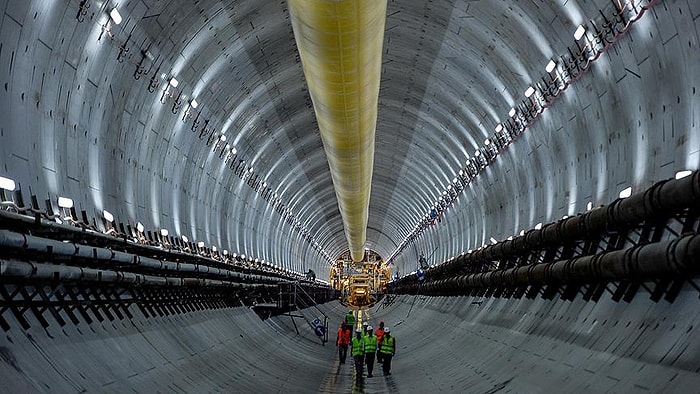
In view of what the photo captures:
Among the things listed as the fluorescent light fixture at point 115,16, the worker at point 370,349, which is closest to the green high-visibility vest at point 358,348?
the worker at point 370,349

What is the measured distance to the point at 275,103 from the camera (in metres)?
26.8

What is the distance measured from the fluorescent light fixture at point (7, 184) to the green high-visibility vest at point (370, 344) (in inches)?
522

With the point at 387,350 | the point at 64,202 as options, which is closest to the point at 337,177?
the point at 387,350

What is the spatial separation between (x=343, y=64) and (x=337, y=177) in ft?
50.0

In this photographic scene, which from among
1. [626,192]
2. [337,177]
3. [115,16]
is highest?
[337,177]

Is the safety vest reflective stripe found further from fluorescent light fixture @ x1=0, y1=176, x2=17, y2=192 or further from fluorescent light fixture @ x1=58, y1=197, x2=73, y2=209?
fluorescent light fixture @ x1=0, y1=176, x2=17, y2=192

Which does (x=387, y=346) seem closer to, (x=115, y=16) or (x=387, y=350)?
(x=387, y=350)

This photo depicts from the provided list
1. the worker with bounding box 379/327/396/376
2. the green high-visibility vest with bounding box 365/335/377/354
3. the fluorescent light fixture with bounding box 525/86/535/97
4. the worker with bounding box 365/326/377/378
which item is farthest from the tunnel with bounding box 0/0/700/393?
the green high-visibility vest with bounding box 365/335/377/354

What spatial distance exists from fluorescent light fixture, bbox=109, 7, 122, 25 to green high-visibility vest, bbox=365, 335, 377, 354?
1138 cm

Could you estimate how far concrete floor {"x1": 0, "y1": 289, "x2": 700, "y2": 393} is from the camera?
9.70 metres

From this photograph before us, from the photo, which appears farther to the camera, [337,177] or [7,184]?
[337,177]

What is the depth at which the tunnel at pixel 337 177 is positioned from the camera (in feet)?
34.3

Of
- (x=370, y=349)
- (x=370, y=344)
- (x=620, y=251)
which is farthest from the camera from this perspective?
(x=370, y=344)

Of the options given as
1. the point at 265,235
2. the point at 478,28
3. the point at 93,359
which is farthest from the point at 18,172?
the point at 265,235
